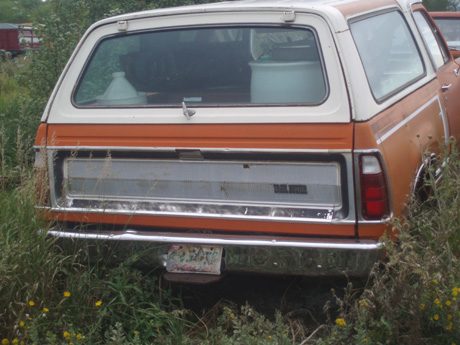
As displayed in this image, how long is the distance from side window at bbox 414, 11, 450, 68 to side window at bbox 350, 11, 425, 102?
1.49ft

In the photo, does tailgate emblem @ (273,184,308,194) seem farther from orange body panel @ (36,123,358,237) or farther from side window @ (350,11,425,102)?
side window @ (350,11,425,102)

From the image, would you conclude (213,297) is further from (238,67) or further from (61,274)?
(238,67)

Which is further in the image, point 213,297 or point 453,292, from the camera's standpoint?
point 213,297

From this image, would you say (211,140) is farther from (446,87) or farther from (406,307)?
(446,87)

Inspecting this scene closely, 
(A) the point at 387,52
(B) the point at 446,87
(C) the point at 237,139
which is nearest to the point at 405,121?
(A) the point at 387,52

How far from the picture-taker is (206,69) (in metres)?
3.83

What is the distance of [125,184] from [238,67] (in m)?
0.93

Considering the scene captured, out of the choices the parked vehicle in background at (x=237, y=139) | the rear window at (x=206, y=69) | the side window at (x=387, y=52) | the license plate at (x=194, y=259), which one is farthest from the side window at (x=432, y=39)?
the license plate at (x=194, y=259)

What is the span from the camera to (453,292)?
10.3 feet

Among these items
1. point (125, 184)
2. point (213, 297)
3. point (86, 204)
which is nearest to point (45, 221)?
point (86, 204)

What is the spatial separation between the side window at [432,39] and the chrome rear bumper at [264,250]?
2369mm

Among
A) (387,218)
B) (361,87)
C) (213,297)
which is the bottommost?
(213,297)

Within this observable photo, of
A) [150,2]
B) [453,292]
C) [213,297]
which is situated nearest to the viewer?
[453,292]

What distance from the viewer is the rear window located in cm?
357
